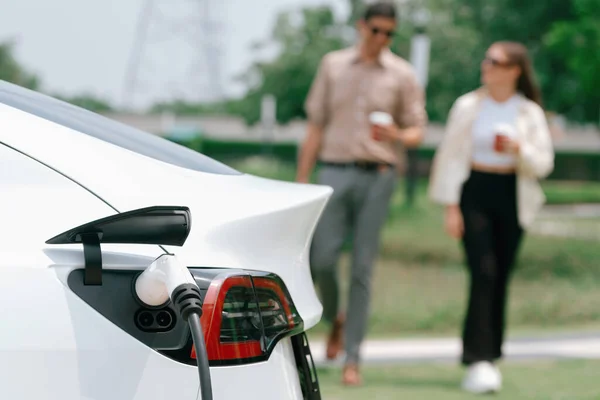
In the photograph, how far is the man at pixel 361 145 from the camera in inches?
251

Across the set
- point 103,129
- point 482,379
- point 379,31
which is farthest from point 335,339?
point 103,129

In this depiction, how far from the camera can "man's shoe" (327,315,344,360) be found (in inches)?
273

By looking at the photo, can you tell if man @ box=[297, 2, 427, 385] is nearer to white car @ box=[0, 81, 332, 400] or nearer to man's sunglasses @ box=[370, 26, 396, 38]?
man's sunglasses @ box=[370, 26, 396, 38]

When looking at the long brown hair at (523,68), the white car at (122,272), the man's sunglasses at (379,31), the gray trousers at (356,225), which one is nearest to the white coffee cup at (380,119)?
the gray trousers at (356,225)

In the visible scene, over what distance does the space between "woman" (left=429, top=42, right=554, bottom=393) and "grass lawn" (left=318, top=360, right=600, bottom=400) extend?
0.66 ft

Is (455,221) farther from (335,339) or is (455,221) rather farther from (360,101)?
(335,339)

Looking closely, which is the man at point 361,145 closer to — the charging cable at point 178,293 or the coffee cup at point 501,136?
the coffee cup at point 501,136

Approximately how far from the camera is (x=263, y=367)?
7.76 ft

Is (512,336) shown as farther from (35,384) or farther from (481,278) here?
(35,384)

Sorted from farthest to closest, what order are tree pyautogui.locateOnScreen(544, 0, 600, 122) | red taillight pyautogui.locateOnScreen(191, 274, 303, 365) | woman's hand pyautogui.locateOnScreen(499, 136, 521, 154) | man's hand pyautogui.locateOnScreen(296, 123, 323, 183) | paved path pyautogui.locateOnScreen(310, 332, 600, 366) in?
tree pyautogui.locateOnScreen(544, 0, 600, 122)
paved path pyautogui.locateOnScreen(310, 332, 600, 366)
man's hand pyautogui.locateOnScreen(296, 123, 323, 183)
woman's hand pyautogui.locateOnScreen(499, 136, 521, 154)
red taillight pyautogui.locateOnScreen(191, 274, 303, 365)

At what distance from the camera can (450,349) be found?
834 centimetres

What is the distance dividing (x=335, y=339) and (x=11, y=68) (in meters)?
13.6

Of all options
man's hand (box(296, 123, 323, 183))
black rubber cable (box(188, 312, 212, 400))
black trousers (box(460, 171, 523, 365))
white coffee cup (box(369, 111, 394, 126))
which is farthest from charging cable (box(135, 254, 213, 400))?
man's hand (box(296, 123, 323, 183))

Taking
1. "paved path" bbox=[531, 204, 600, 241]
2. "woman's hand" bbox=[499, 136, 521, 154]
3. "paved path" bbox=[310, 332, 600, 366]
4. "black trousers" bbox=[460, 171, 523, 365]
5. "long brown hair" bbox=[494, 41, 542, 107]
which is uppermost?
"long brown hair" bbox=[494, 41, 542, 107]
